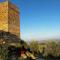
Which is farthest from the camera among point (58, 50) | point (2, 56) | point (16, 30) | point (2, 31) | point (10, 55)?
point (58, 50)

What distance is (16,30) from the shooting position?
87.8ft

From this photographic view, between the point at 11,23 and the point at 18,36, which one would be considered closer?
the point at 11,23

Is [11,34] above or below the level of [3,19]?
below

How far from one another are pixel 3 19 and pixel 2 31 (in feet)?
6.49

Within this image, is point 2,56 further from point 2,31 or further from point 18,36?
point 18,36

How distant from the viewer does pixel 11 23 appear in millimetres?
25078

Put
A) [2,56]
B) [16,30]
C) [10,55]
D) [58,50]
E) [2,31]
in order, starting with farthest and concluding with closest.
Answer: [58,50] < [16,30] < [2,31] < [10,55] < [2,56]

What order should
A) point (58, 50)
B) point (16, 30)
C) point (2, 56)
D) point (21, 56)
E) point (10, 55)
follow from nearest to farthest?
1. point (2, 56)
2. point (10, 55)
3. point (21, 56)
4. point (16, 30)
5. point (58, 50)

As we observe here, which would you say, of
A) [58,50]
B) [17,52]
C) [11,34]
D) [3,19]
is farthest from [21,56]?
[58,50]

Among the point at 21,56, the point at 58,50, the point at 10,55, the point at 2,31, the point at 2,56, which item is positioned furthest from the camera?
the point at 58,50

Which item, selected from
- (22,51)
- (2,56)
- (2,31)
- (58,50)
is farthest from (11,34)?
(58,50)

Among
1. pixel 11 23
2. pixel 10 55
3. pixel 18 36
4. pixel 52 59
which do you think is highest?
pixel 11 23

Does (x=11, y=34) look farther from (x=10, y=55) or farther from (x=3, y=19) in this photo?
(x=10, y=55)

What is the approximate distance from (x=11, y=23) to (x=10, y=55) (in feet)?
21.5
